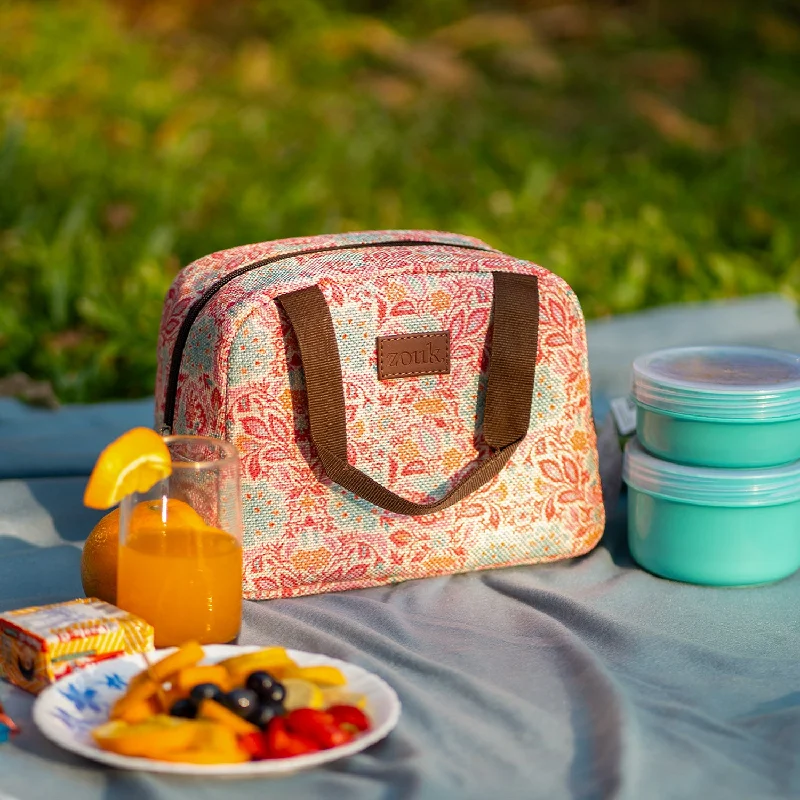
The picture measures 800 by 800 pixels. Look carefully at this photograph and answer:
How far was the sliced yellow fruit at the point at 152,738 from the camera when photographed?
1522mm

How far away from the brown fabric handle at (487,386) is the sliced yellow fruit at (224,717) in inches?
25.4

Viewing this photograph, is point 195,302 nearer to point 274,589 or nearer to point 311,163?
point 274,589

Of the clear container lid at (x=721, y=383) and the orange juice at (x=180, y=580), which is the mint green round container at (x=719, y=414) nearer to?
the clear container lid at (x=721, y=383)

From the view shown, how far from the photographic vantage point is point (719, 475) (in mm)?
2230

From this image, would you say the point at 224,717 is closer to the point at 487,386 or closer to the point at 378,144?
the point at 487,386

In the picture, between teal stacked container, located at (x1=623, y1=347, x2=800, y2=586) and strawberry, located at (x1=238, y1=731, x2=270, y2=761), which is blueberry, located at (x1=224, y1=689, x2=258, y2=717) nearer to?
strawberry, located at (x1=238, y1=731, x2=270, y2=761)

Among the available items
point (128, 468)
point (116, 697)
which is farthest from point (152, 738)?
point (128, 468)

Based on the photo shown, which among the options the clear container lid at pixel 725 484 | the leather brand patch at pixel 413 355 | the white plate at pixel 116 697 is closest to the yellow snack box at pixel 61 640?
the white plate at pixel 116 697

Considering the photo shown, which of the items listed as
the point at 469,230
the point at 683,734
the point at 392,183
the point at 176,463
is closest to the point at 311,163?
the point at 392,183

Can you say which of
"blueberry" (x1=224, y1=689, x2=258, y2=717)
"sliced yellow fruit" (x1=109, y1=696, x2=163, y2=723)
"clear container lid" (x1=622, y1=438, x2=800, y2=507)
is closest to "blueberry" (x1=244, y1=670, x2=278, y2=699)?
"blueberry" (x1=224, y1=689, x2=258, y2=717)

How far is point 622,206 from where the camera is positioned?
18.1 ft

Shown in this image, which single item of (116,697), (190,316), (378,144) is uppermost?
(378,144)

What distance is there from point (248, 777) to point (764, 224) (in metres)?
4.33

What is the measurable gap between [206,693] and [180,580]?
33cm
